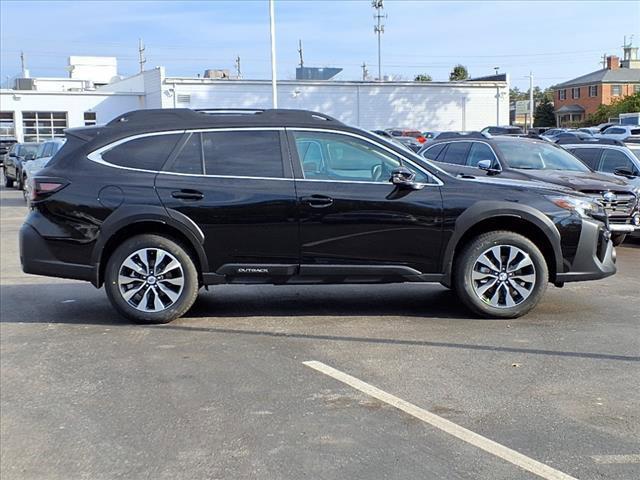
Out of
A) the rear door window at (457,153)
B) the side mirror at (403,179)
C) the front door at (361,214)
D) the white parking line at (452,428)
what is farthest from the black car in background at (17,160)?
the white parking line at (452,428)

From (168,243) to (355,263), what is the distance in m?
1.74

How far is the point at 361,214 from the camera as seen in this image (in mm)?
6980

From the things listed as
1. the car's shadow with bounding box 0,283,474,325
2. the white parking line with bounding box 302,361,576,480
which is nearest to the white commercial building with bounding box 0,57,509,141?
the car's shadow with bounding box 0,283,474,325

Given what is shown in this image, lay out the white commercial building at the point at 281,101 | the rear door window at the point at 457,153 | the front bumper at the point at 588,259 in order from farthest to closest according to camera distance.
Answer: the white commercial building at the point at 281,101 → the rear door window at the point at 457,153 → the front bumper at the point at 588,259

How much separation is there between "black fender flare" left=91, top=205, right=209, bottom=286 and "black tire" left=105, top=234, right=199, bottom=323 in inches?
5.6

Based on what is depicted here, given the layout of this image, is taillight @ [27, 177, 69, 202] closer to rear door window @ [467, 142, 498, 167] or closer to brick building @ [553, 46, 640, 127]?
rear door window @ [467, 142, 498, 167]

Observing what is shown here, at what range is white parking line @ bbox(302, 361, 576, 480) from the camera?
395 cm

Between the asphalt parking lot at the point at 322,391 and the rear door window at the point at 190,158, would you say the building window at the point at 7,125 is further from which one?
the rear door window at the point at 190,158

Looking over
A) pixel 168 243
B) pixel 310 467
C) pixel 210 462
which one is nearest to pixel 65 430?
pixel 210 462

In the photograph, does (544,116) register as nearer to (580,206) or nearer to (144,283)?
(580,206)

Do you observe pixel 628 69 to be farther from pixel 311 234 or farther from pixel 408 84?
pixel 311 234

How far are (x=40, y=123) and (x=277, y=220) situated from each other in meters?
44.3

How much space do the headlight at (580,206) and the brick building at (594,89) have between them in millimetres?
75247

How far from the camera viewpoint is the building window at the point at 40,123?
47000 millimetres
